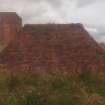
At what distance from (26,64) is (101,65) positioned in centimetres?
249

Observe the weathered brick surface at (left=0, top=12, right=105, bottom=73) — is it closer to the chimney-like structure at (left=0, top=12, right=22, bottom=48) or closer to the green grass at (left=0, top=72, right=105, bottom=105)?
the green grass at (left=0, top=72, right=105, bottom=105)

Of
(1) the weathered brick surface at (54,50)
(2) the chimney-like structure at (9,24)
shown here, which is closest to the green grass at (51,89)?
(1) the weathered brick surface at (54,50)

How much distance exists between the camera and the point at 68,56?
Answer: 13.7 m

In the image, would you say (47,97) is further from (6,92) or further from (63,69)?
(63,69)

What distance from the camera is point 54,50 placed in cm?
1384

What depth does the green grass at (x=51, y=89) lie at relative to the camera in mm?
10922

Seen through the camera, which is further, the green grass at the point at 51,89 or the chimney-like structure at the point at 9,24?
the chimney-like structure at the point at 9,24

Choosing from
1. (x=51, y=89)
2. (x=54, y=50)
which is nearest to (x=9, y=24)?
(x=54, y=50)

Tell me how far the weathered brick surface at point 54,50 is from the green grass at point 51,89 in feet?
2.23

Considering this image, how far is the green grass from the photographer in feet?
35.8

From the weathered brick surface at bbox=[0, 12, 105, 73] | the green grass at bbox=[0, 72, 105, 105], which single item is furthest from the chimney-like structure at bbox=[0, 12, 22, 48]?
the green grass at bbox=[0, 72, 105, 105]

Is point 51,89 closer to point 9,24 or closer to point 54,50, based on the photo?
point 54,50

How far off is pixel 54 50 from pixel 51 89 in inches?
89.6

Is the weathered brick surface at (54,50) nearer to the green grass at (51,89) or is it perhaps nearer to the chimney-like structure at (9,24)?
the green grass at (51,89)
